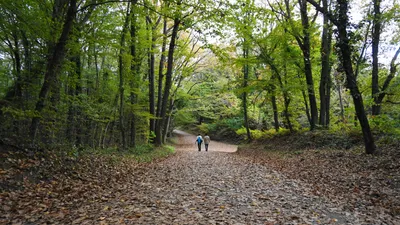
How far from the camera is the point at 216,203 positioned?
586 cm

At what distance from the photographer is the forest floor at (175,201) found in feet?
15.9

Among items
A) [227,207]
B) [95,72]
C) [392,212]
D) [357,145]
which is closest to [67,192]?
[227,207]

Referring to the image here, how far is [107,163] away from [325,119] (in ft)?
44.7

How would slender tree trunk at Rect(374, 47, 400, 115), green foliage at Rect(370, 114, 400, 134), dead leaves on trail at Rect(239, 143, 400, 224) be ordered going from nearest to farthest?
1. dead leaves on trail at Rect(239, 143, 400, 224)
2. green foliage at Rect(370, 114, 400, 134)
3. slender tree trunk at Rect(374, 47, 400, 115)

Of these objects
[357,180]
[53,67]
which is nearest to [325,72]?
[357,180]

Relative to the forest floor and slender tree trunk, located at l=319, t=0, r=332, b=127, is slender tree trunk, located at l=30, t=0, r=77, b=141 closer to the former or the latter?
the forest floor

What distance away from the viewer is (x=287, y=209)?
17.8 feet

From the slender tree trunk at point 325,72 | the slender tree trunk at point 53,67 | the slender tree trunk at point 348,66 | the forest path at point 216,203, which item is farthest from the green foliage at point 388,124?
the slender tree trunk at point 53,67

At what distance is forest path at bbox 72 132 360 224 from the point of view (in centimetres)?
487

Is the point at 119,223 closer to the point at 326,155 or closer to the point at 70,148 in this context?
the point at 70,148

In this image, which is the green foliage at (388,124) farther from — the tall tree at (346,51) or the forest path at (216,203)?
the forest path at (216,203)

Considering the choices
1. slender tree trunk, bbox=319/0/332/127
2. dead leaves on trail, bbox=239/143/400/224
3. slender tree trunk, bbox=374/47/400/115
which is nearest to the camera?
dead leaves on trail, bbox=239/143/400/224

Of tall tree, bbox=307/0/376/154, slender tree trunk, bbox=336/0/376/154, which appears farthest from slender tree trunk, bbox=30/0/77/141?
slender tree trunk, bbox=336/0/376/154

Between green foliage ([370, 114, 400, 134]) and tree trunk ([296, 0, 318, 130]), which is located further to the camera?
tree trunk ([296, 0, 318, 130])
